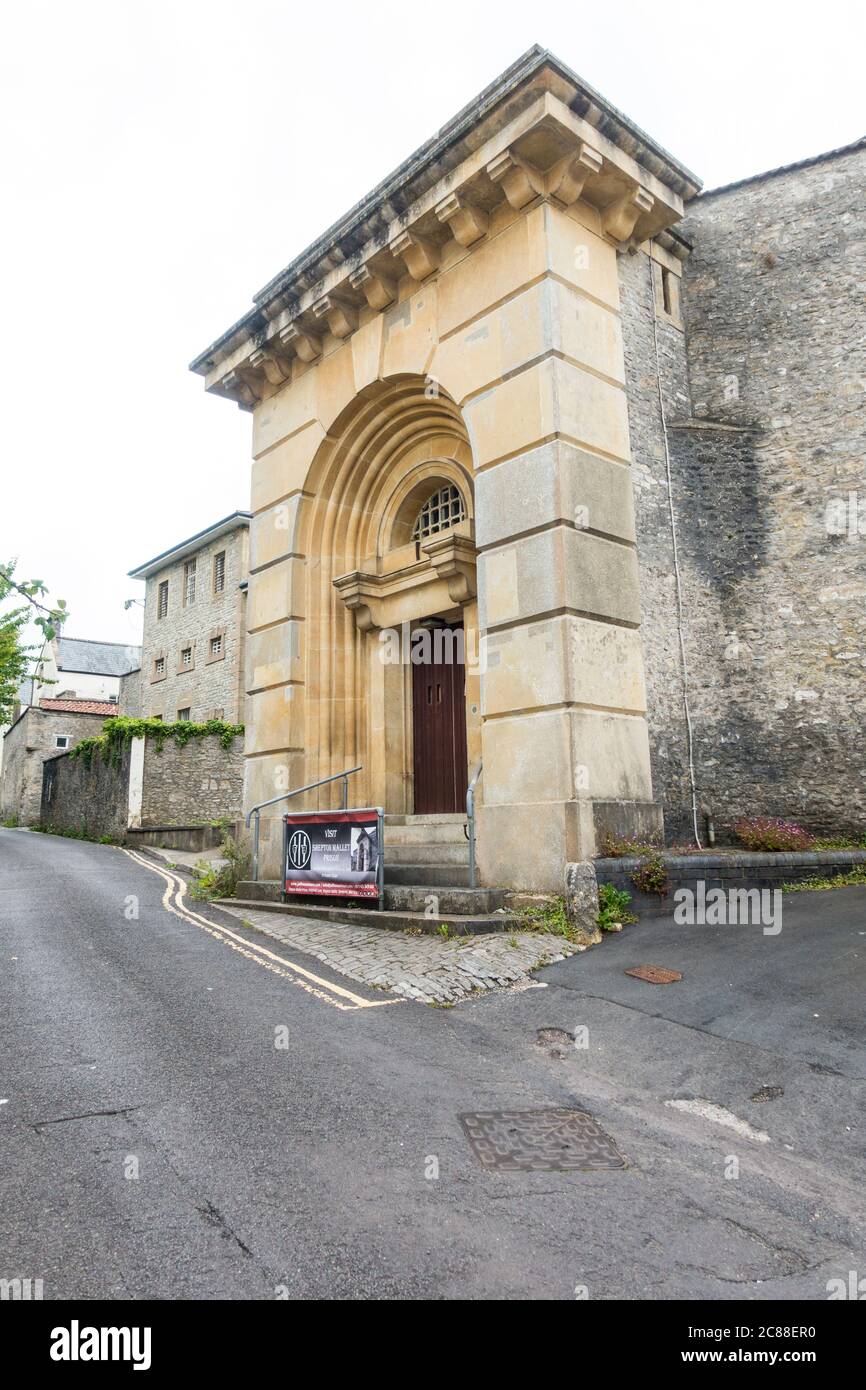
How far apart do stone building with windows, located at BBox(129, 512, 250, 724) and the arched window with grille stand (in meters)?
15.7

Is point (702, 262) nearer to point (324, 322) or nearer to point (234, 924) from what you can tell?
point (324, 322)

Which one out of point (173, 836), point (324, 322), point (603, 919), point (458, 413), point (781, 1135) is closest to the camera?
point (781, 1135)

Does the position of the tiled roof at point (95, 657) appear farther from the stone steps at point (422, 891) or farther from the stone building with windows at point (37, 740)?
the stone steps at point (422, 891)

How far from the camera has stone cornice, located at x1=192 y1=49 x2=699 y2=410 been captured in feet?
31.4

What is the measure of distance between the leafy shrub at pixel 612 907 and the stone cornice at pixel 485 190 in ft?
26.6

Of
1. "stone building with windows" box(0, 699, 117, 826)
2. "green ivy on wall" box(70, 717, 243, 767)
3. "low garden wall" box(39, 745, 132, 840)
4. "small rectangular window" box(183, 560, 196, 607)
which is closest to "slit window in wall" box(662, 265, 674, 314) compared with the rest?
"green ivy on wall" box(70, 717, 243, 767)

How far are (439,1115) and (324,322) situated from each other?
11894mm

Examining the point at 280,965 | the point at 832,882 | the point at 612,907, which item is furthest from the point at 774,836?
the point at 280,965

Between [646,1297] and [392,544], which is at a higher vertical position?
[392,544]

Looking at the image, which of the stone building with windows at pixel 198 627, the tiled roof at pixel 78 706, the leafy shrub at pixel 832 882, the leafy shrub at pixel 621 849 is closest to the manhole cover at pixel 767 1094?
the leafy shrub at pixel 621 849

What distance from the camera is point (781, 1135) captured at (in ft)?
13.9

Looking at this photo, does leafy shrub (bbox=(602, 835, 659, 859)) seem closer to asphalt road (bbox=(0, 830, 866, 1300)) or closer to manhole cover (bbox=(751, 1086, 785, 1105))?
asphalt road (bbox=(0, 830, 866, 1300))

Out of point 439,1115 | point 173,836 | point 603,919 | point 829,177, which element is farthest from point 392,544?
point 173,836

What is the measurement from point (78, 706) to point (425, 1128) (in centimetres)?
3994
